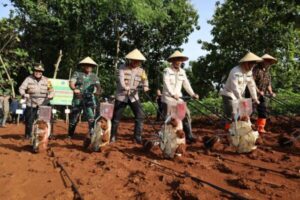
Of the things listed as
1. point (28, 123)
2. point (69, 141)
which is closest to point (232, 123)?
point (69, 141)

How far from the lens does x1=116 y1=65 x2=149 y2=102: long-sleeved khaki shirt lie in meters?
8.68

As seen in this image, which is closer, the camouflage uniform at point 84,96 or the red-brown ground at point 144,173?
the red-brown ground at point 144,173

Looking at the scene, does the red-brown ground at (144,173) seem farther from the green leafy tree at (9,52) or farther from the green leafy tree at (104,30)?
the green leafy tree at (104,30)

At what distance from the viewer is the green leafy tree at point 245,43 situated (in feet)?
93.2

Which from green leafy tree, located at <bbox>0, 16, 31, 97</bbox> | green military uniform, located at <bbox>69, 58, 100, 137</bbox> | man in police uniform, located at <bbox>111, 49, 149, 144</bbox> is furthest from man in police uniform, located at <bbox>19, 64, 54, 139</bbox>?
green leafy tree, located at <bbox>0, 16, 31, 97</bbox>

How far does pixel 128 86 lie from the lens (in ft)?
28.6

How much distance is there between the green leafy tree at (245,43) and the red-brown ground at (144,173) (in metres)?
20.1

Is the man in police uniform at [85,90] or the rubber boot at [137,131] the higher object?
the man in police uniform at [85,90]

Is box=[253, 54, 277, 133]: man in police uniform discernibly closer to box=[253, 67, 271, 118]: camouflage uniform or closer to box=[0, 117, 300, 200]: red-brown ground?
box=[253, 67, 271, 118]: camouflage uniform

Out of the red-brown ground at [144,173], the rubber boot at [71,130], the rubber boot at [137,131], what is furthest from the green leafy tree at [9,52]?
the red-brown ground at [144,173]

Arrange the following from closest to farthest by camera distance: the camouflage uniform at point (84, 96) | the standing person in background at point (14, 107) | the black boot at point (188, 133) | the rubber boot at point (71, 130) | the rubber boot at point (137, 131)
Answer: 1. the black boot at point (188, 133)
2. the rubber boot at point (137, 131)
3. the camouflage uniform at point (84, 96)
4. the rubber boot at point (71, 130)
5. the standing person in background at point (14, 107)

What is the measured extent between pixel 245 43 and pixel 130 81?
21.6 m

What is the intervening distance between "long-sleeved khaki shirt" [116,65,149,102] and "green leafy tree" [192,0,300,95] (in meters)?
18.8

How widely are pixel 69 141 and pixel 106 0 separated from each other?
64.5 feet
